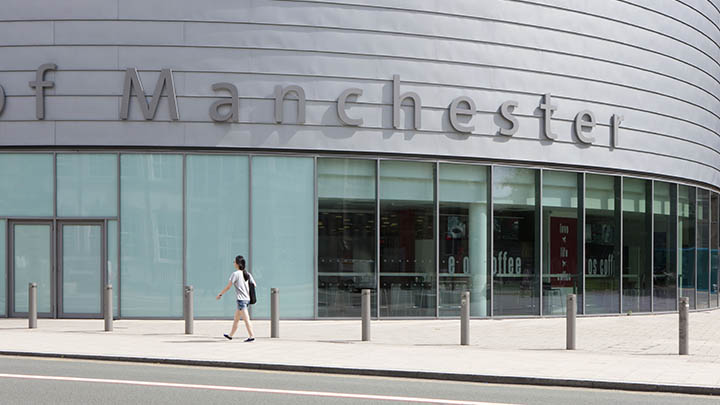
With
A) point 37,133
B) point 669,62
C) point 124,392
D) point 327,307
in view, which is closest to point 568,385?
point 124,392

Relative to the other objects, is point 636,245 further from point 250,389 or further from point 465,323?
point 250,389

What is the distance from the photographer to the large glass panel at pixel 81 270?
20.2m

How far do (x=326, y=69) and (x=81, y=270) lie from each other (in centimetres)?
731

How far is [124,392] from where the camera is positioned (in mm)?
10102

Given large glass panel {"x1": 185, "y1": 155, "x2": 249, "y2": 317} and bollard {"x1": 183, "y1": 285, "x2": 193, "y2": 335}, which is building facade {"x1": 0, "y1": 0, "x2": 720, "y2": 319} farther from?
bollard {"x1": 183, "y1": 285, "x2": 193, "y2": 335}

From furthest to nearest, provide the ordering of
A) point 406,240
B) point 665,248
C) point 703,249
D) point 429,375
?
point 703,249, point 665,248, point 406,240, point 429,375

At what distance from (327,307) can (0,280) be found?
24.9 ft

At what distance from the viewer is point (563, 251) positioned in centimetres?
2317

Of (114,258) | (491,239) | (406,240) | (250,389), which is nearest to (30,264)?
(114,258)

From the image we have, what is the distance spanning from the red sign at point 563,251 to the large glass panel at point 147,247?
379 inches

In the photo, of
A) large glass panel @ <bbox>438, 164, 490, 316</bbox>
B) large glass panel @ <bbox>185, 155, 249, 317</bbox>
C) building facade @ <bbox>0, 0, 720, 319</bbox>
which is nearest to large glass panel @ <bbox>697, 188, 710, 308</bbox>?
building facade @ <bbox>0, 0, 720, 319</bbox>

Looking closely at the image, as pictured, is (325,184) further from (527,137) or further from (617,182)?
(617,182)

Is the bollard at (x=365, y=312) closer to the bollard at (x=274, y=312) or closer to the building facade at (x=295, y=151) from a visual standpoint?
the bollard at (x=274, y=312)

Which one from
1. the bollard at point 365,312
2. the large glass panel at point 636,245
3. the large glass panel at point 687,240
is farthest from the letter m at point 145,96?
the large glass panel at point 687,240
